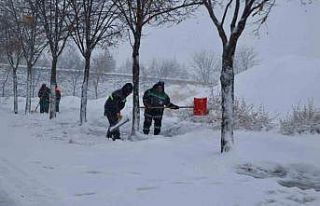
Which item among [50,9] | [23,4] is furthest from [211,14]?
[23,4]

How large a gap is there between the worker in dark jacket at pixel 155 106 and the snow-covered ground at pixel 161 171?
6.95ft

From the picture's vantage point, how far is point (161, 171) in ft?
29.1

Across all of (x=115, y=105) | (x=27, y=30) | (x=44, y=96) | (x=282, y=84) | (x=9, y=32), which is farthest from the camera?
(x=9, y=32)

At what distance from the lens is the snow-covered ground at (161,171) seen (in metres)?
6.80

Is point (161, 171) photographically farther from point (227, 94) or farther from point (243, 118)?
point (243, 118)

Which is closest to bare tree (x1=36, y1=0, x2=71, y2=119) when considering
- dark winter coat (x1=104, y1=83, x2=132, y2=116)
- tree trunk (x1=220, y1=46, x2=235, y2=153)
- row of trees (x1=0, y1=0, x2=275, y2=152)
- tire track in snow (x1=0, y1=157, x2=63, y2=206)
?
row of trees (x1=0, y1=0, x2=275, y2=152)

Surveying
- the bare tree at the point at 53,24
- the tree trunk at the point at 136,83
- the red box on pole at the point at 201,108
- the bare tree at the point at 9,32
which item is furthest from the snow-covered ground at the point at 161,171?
the bare tree at the point at 9,32

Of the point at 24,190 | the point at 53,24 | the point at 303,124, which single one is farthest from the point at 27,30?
the point at 24,190

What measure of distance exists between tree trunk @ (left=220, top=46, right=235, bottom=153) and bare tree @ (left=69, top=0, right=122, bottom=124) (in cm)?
973

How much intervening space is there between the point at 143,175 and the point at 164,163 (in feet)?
4.00

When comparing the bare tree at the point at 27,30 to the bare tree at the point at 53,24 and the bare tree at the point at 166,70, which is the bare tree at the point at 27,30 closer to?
the bare tree at the point at 53,24

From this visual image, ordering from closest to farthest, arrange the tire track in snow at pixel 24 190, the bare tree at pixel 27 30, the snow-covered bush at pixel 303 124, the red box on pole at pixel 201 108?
the tire track in snow at pixel 24 190, the snow-covered bush at pixel 303 124, the red box on pole at pixel 201 108, the bare tree at pixel 27 30

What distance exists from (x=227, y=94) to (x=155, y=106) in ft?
19.9

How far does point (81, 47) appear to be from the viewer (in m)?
20.9
